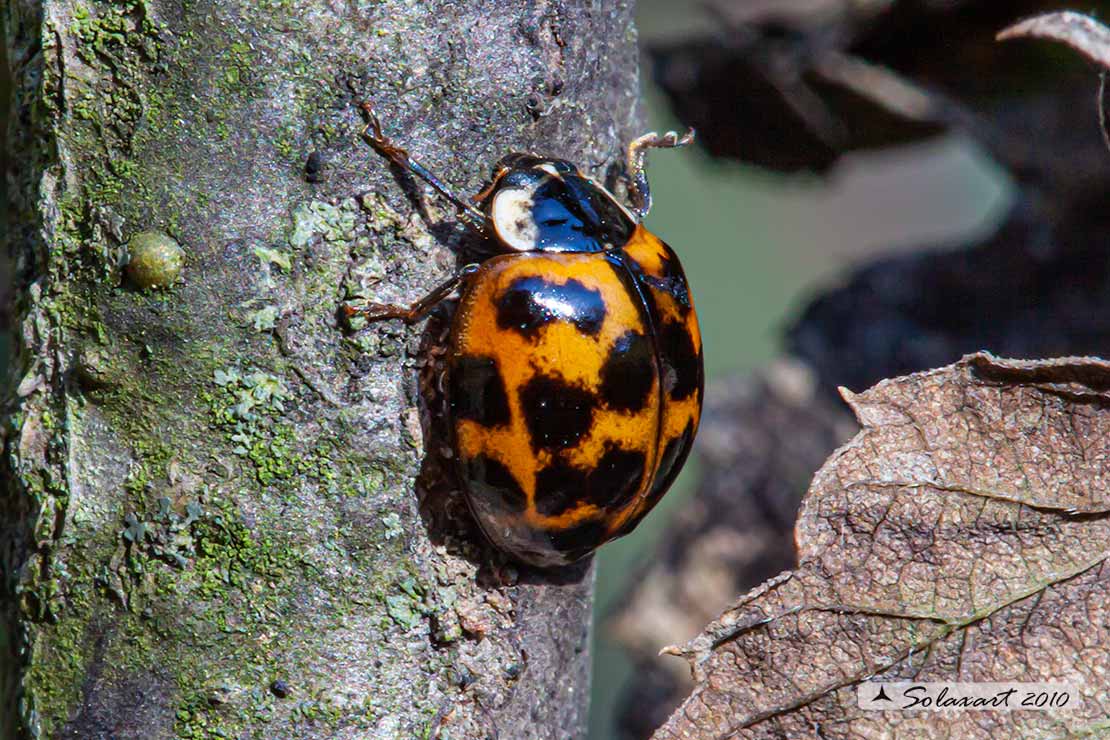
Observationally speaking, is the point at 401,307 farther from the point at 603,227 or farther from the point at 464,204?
the point at 603,227

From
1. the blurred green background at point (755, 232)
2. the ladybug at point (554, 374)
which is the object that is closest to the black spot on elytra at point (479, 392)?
the ladybug at point (554, 374)

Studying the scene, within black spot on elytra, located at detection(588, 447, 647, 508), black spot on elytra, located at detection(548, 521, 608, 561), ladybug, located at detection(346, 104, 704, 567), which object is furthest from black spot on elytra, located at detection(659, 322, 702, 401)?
black spot on elytra, located at detection(548, 521, 608, 561)

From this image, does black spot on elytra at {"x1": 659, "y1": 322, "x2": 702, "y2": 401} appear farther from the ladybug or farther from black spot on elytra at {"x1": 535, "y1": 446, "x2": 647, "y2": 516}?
black spot on elytra at {"x1": 535, "y1": 446, "x2": 647, "y2": 516}

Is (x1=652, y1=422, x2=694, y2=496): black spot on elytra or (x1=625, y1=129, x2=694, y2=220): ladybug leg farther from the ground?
(x1=625, y1=129, x2=694, y2=220): ladybug leg

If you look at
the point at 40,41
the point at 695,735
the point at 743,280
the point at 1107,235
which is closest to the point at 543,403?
the point at 695,735

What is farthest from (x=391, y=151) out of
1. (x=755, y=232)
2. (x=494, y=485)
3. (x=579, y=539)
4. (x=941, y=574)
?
(x=755, y=232)

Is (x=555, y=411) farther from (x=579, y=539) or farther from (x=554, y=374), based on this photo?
(x=579, y=539)
